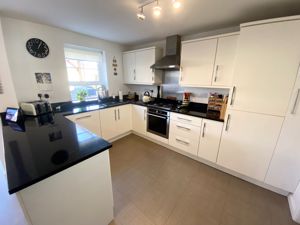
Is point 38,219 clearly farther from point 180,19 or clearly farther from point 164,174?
point 180,19

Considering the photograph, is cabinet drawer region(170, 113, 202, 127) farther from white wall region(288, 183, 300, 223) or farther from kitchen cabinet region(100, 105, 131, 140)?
white wall region(288, 183, 300, 223)

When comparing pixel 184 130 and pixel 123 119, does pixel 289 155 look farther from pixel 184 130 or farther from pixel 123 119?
pixel 123 119

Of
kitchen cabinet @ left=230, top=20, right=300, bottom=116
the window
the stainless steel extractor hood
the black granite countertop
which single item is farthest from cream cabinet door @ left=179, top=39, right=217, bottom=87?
the window

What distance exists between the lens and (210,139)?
213 centimetres

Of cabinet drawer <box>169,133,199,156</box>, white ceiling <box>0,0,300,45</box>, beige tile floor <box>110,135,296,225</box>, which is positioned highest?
white ceiling <box>0,0,300,45</box>

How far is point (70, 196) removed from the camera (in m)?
0.98

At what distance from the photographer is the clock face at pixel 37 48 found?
6.77ft

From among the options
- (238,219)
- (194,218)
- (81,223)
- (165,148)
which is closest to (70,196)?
(81,223)

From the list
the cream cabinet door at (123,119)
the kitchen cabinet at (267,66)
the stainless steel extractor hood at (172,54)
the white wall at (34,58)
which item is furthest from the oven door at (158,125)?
the white wall at (34,58)

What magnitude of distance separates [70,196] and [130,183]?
1.01 m

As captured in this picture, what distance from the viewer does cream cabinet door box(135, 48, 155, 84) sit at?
2.83 metres

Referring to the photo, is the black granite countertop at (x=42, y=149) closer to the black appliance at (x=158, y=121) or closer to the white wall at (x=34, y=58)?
the white wall at (x=34, y=58)

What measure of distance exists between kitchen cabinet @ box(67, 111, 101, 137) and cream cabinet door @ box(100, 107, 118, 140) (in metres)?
0.11

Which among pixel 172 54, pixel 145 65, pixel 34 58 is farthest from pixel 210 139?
pixel 34 58
